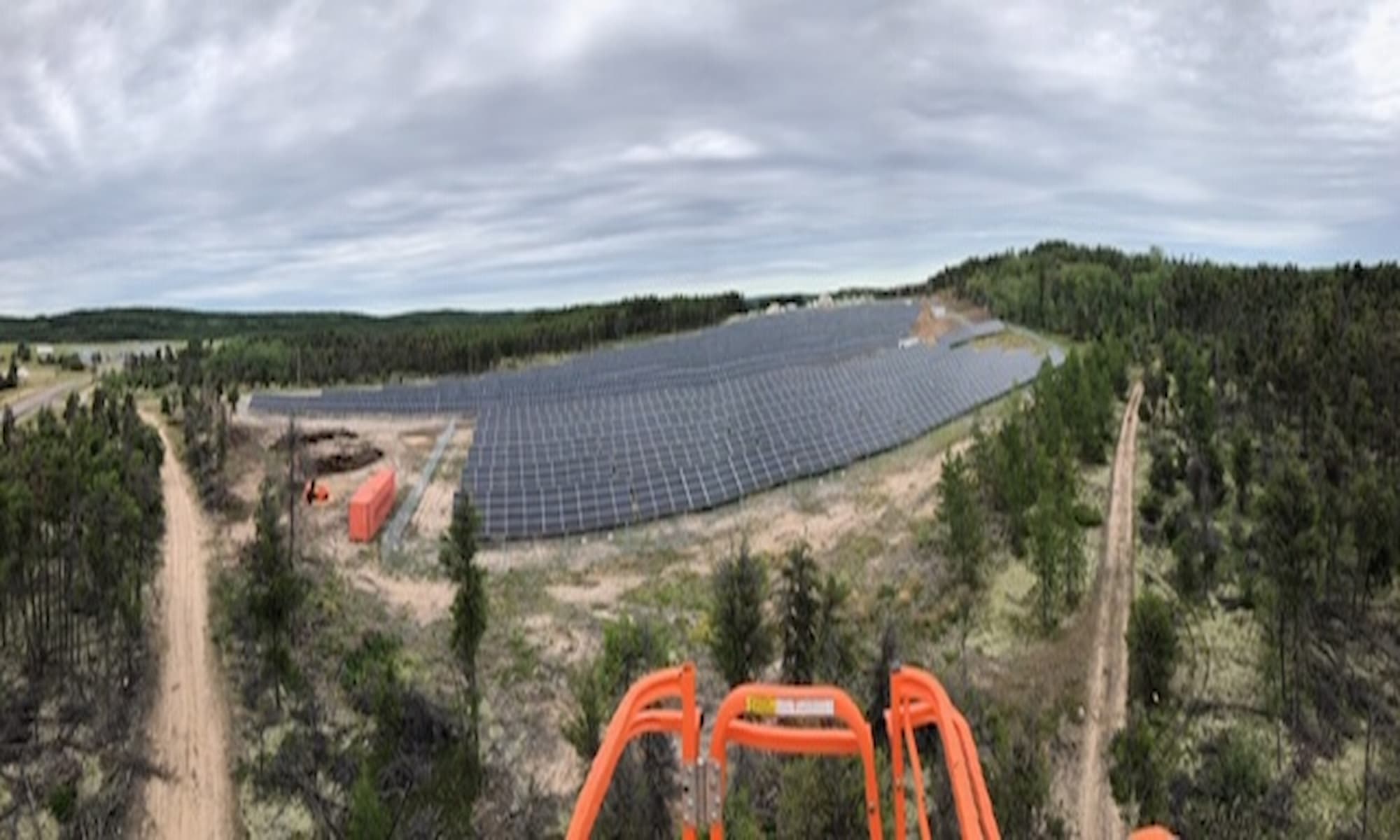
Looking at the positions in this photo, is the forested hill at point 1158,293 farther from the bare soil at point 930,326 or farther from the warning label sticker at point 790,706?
the warning label sticker at point 790,706

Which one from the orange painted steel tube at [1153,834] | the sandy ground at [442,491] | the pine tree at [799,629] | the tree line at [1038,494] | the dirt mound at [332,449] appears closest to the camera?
the orange painted steel tube at [1153,834]

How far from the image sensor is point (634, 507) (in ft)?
147

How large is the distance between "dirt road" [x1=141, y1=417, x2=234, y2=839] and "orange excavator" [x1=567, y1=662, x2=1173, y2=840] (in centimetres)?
2130

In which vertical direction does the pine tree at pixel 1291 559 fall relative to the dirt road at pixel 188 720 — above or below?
above

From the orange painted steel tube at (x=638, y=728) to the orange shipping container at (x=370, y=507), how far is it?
120 feet

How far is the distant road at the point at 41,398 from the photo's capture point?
7619 centimetres

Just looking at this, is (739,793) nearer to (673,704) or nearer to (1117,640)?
(673,704)

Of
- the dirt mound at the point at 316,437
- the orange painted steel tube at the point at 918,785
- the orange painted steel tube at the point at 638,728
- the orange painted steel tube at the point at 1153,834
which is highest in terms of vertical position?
the orange painted steel tube at the point at 1153,834

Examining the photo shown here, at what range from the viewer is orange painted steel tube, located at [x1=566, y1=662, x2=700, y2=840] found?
269 inches

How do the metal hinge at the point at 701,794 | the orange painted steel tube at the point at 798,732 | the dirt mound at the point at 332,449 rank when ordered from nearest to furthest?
the metal hinge at the point at 701,794 < the orange painted steel tube at the point at 798,732 < the dirt mound at the point at 332,449

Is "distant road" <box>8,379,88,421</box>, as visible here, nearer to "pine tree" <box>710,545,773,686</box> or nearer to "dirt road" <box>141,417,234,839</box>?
"dirt road" <box>141,417,234,839</box>

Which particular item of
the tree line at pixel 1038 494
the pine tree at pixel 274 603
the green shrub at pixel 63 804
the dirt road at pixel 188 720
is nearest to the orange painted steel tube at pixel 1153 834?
the dirt road at pixel 188 720

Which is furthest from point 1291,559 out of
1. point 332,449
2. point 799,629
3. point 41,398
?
point 41,398

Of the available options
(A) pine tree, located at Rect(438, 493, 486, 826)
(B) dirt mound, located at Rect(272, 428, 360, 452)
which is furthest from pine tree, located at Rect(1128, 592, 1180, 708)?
(B) dirt mound, located at Rect(272, 428, 360, 452)
